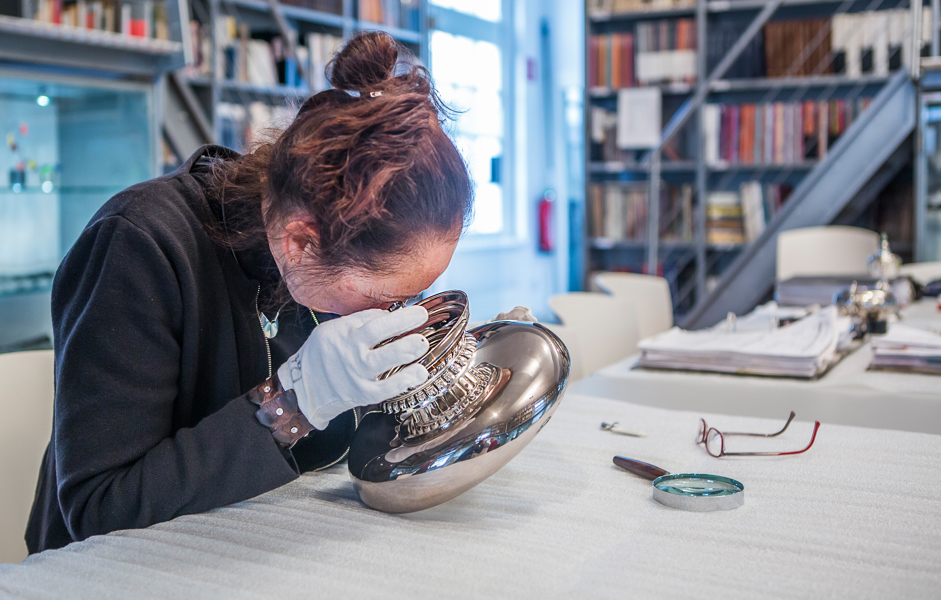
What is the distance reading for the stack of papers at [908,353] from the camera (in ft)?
4.72

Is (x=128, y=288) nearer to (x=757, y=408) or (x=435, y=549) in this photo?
(x=435, y=549)

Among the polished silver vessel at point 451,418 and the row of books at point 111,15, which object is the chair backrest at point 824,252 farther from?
the polished silver vessel at point 451,418

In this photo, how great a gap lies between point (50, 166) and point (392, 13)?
2605 millimetres

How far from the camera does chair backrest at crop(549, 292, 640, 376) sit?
6.16 feet

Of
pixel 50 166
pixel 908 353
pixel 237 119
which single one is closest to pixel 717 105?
pixel 237 119

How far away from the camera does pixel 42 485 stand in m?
0.96

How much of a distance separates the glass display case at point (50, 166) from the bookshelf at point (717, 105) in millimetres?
2842

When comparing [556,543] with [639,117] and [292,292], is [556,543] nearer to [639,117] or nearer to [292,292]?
[292,292]

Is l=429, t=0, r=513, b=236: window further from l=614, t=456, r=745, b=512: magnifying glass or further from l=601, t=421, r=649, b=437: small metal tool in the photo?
l=614, t=456, r=745, b=512: magnifying glass

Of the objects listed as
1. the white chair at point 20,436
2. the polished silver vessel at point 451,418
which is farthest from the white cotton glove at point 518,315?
the white chair at point 20,436

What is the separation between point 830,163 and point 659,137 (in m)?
1.00

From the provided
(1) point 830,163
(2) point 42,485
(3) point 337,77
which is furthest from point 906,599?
(1) point 830,163

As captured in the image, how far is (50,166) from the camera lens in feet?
8.50

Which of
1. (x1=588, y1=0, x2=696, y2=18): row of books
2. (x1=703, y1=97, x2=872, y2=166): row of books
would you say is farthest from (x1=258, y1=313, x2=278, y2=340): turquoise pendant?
(x1=588, y1=0, x2=696, y2=18): row of books
